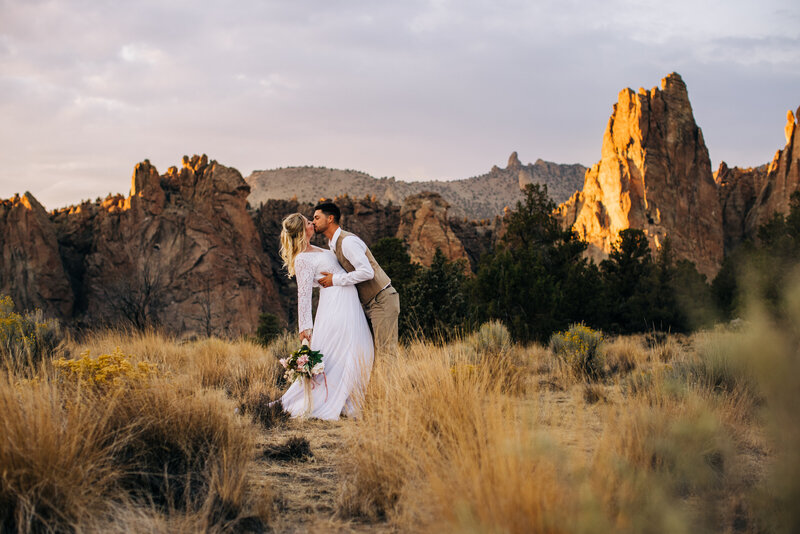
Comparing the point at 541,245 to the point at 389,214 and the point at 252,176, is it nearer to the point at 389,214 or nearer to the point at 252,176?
the point at 389,214

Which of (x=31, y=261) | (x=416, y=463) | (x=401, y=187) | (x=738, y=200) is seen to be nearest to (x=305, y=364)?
(x=416, y=463)

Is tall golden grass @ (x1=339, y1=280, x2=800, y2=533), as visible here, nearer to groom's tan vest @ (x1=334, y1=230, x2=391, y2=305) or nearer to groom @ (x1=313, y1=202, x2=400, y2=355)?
groom @ (x1=313, y1=202, x2=400, y2=355)

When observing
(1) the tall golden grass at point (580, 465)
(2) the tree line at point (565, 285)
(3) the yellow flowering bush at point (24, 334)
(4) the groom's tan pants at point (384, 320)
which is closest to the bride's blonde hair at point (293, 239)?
(4) the groom's tan pants at point (384, 320)

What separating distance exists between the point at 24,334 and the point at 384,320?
18.2 ft

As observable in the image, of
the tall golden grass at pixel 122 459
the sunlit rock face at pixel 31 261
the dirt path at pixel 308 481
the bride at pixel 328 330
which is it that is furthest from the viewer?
the sunlit rock face at pixel 31 261

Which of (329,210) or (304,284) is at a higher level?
(329,210)

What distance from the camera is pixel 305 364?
5.59m

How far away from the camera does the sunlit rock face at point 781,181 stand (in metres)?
59.3

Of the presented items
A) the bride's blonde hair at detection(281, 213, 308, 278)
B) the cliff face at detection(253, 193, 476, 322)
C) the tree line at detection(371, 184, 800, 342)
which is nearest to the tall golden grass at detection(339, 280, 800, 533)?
the bride's blonde hair at detection(281, 213, 308, 278)

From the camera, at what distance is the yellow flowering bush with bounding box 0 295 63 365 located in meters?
6.83

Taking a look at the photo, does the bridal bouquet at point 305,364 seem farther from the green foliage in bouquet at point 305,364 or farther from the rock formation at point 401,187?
the rock formation at point 401,187

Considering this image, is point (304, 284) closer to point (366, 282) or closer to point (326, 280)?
point (326, 280)

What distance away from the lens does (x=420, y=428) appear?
11.3ft

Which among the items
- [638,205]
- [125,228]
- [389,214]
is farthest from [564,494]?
[638,205]
